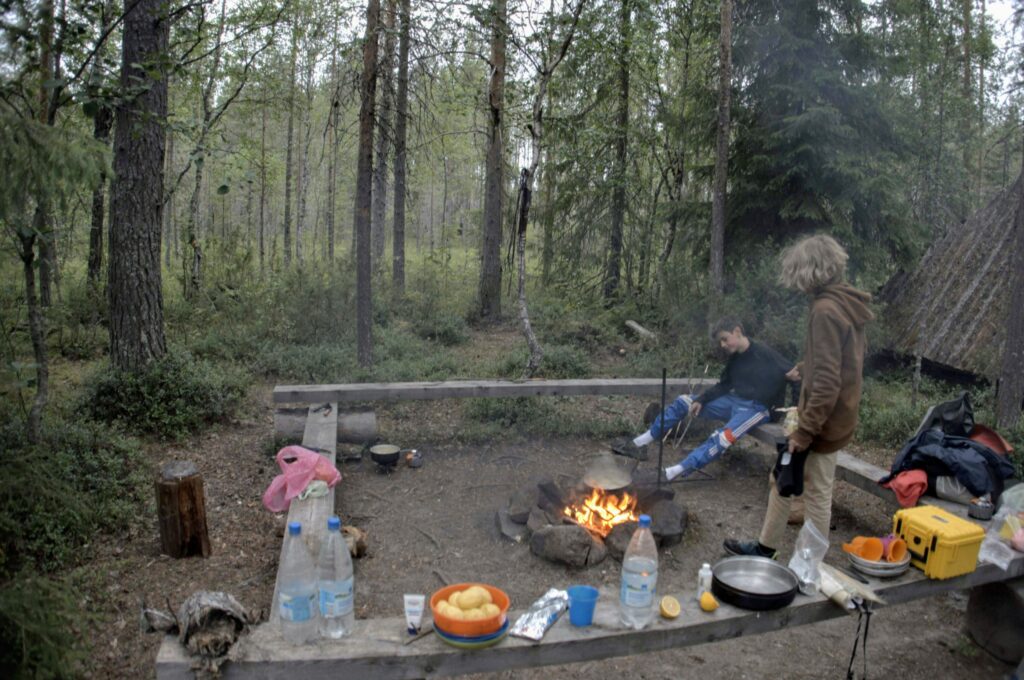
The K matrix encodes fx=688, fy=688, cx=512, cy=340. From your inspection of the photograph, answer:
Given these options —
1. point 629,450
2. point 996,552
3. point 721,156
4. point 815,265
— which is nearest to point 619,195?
point 721,156

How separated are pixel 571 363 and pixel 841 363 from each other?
574 cm

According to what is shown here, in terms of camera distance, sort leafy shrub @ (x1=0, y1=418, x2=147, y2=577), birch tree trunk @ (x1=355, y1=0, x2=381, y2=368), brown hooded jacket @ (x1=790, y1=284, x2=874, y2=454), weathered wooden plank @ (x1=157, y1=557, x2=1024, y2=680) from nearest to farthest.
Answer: weathered wooden plank @ (x1=157, y1=557, x2=1024, y2=680)
brown hooded jacket @ (x1=790, y1=284, x2=874, y2=454)
leafy shrub @ (x1=0, y1=418, x2=147, y2=577)
birch tree trunk @ (x1=355, y1=0, x2=381, y2=368)

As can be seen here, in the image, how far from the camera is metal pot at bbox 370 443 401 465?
20.4ft

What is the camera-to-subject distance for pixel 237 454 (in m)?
6.28

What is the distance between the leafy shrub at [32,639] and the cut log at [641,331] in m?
9.21

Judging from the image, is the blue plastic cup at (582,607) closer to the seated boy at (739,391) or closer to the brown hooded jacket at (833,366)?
the brown hooded jacket at (833,366)

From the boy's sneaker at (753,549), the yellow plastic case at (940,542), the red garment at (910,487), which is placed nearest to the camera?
the yellow plastic case at (940,542)

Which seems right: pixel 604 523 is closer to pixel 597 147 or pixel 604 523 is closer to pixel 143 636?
pixel 143 636

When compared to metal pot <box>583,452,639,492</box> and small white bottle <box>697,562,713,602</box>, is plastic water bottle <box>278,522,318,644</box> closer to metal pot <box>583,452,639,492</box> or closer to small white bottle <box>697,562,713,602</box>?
small white bottle <box>697,562,713,602</box>

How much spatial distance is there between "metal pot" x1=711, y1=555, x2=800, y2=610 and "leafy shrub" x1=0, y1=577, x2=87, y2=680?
261cm

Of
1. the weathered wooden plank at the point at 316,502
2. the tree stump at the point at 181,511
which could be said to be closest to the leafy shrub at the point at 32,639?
Result: the weathered wooden plank at the point at 316,502

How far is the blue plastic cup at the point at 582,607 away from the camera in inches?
105

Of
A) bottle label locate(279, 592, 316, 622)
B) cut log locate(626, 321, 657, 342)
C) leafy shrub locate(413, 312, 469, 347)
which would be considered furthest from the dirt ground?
leafy shrub locate(413, 312, 469, 347)

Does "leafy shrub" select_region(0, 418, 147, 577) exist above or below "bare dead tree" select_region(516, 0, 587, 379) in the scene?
below
